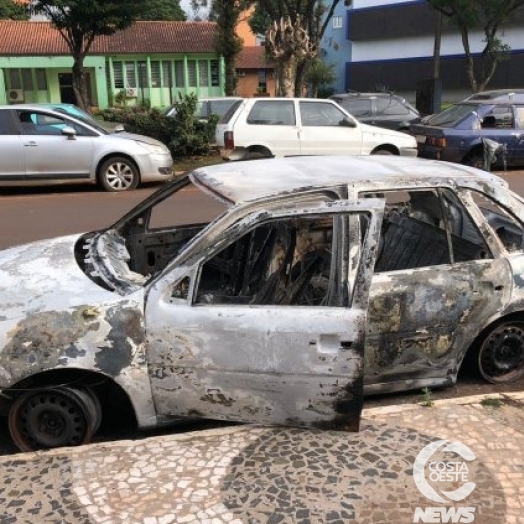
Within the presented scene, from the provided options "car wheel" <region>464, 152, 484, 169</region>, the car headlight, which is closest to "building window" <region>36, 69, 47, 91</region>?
the car headlight

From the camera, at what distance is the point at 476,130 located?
12.9 m

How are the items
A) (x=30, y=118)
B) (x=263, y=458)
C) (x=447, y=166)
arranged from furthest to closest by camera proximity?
(x=30, y=118) < (x=447, y=166) < (x=263, y=458)

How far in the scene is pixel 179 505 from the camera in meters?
2.75

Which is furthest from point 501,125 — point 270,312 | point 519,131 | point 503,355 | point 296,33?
point 270,312

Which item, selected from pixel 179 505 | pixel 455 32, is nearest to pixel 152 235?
pixel 179 505

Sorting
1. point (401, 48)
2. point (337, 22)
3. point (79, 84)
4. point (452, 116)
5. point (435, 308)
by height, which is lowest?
point (435, 308)

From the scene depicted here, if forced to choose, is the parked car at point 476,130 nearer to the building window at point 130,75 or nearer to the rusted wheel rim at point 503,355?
the rusted wheel rim at point 503,355

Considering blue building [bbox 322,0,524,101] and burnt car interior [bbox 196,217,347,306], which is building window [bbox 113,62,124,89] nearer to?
blue building [bbox 322,0,524,101]

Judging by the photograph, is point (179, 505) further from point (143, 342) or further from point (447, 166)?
point (447, 166)

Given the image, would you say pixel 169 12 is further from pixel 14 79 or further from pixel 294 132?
pixel 294 132

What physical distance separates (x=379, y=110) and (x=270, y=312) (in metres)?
13.7

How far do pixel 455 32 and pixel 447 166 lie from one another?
37917 mm

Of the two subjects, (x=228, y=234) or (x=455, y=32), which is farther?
(x=455, y=32)

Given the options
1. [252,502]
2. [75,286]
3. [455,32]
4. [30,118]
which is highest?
[455,32]
